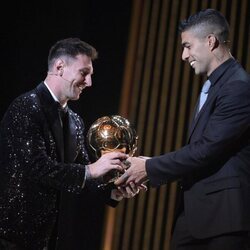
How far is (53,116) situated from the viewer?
2297mm

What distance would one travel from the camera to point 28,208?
7.07 feet

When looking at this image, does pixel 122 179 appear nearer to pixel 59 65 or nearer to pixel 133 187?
pixel 133 187

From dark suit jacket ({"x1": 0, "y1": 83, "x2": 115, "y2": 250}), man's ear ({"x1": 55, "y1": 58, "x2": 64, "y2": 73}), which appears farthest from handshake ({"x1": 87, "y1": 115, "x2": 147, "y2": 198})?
man's ear ({"x1": 55, "y1": 58, "x2": 64, "y2": 73})

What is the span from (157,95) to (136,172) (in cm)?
146

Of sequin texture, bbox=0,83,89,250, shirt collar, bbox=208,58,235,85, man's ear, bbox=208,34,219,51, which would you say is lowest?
sequin texture, bbox=0,83,89,250

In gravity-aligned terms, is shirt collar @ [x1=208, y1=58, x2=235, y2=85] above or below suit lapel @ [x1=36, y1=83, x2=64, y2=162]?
above

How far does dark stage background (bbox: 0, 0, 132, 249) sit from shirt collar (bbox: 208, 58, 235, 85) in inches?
55.0

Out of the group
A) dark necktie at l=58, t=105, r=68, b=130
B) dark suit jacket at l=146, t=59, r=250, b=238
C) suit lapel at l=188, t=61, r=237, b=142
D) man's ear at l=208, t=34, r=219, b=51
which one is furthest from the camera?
dark necktie at l=58, t=105, r=68, b=130

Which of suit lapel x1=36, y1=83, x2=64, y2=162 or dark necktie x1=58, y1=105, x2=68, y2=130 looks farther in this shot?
→ dark necktie x1=58, y1=105, x2=68, y2=130

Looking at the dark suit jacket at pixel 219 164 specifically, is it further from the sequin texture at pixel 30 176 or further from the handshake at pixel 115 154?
the sequin texture at pixel 30 176

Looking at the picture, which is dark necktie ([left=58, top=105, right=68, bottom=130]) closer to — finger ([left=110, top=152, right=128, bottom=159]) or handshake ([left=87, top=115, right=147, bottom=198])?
handshake ([left=87, top=115, right=147, bottom=198])

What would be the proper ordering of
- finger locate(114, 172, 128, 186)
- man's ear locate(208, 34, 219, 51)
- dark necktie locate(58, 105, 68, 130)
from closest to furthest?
man's ear locate(208, 34, 219, 51) < finger locate(114, 172, 128, 186) < dark necktie locate(58, 105, 68, 130)

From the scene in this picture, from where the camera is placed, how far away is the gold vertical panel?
3549mm

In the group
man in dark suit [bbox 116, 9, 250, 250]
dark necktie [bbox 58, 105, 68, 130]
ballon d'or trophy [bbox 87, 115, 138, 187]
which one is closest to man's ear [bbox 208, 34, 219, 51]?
man in dark suit [bbox 116, 9, 250, 250]
